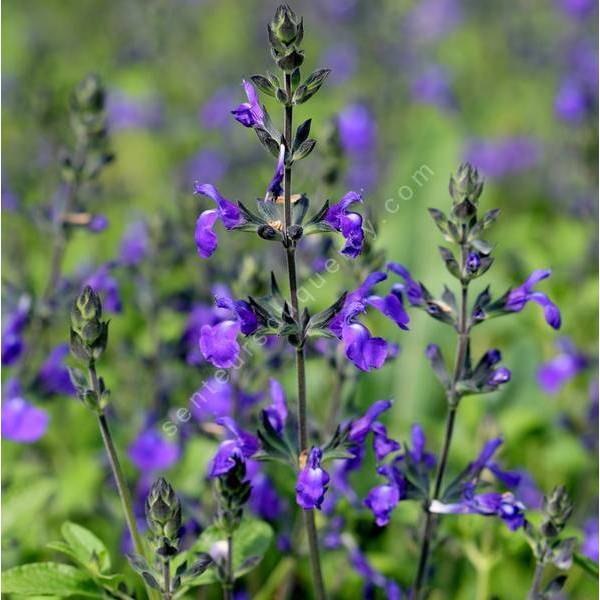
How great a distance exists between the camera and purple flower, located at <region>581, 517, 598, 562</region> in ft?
10.8

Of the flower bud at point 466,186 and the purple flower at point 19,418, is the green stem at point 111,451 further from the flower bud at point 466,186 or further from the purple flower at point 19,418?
the flower bud at point 466,186

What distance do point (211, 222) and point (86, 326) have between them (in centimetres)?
44

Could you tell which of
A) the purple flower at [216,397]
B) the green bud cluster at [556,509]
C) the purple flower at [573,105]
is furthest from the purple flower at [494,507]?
the purple flower at [573,105]

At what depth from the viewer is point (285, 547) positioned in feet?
10.7

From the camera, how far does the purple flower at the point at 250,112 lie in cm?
215

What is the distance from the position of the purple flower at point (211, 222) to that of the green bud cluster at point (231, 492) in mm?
613

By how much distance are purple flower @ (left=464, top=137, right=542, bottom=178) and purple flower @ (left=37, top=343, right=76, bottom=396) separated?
479 centimetres

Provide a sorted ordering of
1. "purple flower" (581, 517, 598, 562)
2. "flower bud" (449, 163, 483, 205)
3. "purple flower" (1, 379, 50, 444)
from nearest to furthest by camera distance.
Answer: "flower bud" (449, 163, 483, 205), "purple flower" (1, 379, 50, 444), "purple flower" (581, 517, 598, 562)

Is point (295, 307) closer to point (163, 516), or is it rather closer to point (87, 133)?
point (163, 516)

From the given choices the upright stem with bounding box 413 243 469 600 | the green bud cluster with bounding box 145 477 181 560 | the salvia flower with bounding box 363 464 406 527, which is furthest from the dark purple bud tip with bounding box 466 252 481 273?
the green bud cluster with bounding box 145 477 181 560

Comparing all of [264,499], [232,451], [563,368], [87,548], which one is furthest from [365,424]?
[563,368]

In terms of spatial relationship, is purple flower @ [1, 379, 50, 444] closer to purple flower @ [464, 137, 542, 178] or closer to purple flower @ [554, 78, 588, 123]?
purple flower @ [554, 78, 588, 123]

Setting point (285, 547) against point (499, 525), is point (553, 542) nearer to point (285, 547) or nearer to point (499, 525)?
point (499, 525)

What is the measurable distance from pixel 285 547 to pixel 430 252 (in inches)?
106
